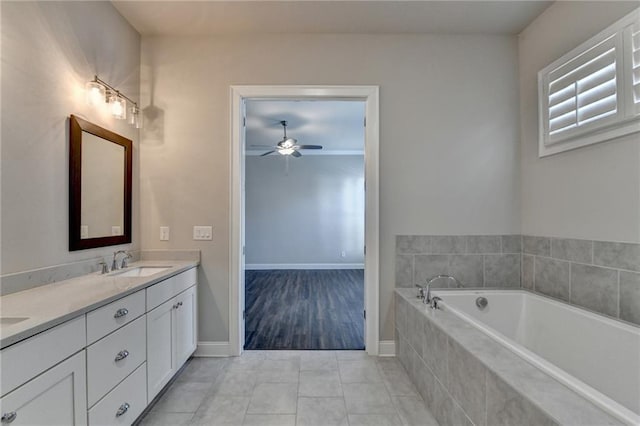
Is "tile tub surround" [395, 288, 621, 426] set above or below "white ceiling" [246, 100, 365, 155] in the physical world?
below

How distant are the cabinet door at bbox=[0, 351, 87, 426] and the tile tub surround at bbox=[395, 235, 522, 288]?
7.07 feet

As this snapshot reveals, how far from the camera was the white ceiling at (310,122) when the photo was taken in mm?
4133

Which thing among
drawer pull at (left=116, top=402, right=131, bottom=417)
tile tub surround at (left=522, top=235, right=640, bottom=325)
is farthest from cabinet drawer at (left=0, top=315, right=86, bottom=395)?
tile tub surround at (left=522, top=235, right=640, bottom=325)

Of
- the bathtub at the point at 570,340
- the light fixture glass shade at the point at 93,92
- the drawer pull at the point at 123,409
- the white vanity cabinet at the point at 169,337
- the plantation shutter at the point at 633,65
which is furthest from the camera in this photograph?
the light fixture glass shade at the point at 93,92

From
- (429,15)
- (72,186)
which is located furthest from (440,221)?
(72,186)

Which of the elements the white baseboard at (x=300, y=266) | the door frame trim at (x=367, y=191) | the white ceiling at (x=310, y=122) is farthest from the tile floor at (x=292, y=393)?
the white baseboard at (x=300, y=266)

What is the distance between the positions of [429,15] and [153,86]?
7.76 ft

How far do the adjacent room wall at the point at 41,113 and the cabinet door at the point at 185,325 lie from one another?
25.9 inches

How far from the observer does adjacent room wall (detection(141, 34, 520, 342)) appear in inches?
99.3

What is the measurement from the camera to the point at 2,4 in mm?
1413

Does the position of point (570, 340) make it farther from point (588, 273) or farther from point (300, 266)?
point (300, 266)

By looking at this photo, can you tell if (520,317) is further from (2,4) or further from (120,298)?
(2,4)

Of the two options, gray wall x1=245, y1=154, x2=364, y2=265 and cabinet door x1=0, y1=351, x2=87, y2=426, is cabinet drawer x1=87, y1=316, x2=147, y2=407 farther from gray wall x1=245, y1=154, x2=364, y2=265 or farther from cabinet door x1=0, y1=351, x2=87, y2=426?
gray wall x1=245, y1=154, x2=364, y2=265

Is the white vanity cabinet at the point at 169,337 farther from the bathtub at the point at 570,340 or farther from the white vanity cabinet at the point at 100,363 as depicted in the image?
the bathtub at the point at 570,340
